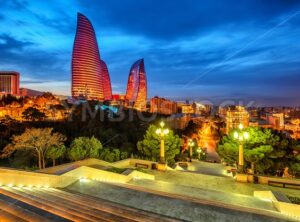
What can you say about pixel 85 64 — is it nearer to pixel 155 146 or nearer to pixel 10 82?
pixel 10 82

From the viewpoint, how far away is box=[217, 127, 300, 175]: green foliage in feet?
37.2

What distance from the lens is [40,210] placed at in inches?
147

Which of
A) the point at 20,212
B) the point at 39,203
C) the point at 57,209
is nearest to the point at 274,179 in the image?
the point at 57,209

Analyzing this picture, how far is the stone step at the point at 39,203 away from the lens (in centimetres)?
368

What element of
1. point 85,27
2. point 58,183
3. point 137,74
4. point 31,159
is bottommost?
point 31,159

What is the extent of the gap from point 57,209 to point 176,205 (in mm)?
2501

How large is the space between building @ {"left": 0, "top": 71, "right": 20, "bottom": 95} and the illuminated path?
102 m

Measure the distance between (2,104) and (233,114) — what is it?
6602 cm

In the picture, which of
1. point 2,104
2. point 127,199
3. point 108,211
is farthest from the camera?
point 2,104

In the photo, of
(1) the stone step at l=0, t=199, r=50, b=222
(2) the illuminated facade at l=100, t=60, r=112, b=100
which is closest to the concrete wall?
(1) the stone step at l=0, t=199, r=50, b=222

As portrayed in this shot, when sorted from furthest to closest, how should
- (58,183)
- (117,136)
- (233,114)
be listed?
(233,114)
(117,136)
(58,183)

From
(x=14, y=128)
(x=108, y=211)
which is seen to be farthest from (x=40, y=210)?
(x=14, y=128)

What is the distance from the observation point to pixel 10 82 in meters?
94.8

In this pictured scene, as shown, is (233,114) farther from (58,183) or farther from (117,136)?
(58,183)
